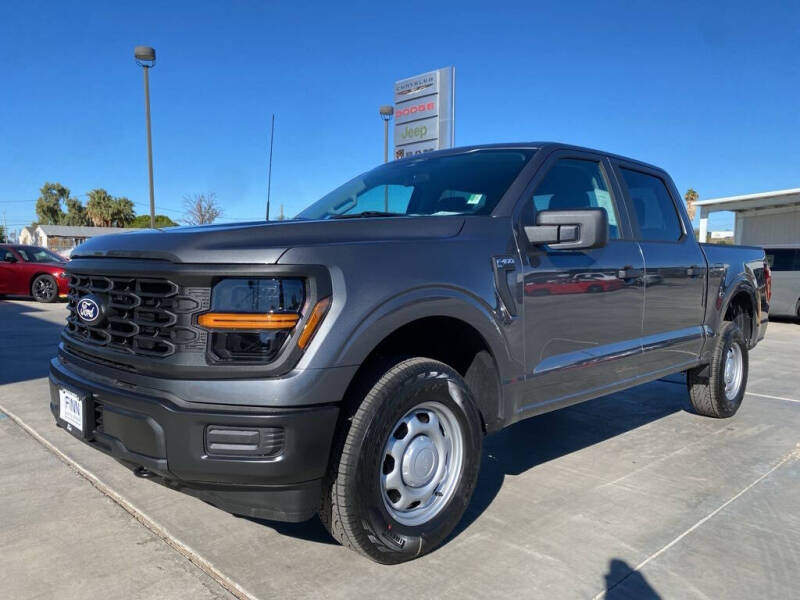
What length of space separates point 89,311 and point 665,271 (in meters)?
3.40

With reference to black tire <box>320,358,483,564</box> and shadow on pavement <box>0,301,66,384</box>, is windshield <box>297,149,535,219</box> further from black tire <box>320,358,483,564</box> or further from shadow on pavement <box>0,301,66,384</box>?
shadow on pavement <box>0,301,66,384</box>

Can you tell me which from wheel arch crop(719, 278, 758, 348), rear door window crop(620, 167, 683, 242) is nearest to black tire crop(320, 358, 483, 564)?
rear door window crop(620, 167, 683, 242)

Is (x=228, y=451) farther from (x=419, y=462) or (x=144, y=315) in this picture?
(x=419, y=462)

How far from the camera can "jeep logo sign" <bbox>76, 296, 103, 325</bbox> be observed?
8.13 feet

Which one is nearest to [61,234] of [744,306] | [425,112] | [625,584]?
[425,112]

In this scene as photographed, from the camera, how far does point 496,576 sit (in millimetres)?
2453

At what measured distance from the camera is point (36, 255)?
48.2 ft

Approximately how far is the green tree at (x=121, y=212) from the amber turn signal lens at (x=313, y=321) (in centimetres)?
7394

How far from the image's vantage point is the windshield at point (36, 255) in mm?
14512

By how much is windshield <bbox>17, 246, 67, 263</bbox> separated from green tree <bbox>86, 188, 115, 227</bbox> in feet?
197

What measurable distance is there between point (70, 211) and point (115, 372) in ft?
285

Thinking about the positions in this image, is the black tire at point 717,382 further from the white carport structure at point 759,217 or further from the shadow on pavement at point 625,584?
the white carport structure at point 759,217

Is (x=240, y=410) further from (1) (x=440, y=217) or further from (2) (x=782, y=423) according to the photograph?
(2) (x=782, y=423)

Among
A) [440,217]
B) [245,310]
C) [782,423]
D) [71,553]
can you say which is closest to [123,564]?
[71,553]
